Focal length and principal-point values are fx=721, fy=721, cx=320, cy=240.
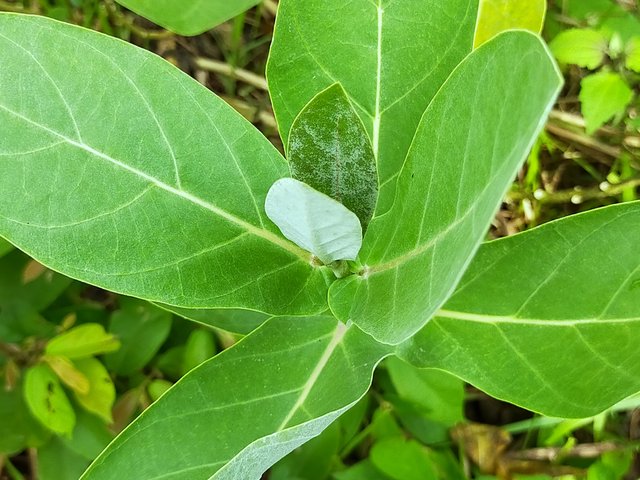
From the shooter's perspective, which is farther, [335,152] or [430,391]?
[430,391]

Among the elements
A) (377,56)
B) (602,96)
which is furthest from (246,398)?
(602,96)

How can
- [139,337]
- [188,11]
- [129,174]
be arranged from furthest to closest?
[139,337], [188,11], [129,174]

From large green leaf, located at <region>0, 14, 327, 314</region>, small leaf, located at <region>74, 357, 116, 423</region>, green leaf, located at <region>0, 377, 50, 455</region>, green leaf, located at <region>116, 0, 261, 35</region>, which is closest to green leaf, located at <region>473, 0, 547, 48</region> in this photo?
green leaf, located at <region>116, 0, 261, 35</region>

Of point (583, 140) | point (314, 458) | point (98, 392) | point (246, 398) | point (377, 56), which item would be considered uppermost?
point (377, 56)

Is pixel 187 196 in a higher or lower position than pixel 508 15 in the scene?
lower

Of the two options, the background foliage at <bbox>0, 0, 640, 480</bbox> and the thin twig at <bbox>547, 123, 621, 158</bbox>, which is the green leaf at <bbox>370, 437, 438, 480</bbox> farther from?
the thin twig at <bbox>547, 123, 621, 158</bbox>

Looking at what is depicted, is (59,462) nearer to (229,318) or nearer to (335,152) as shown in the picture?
(229,318)

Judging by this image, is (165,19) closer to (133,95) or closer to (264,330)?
(133,95)

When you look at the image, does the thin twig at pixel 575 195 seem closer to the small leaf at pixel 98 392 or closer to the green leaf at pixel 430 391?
the green leaf at pixel 430 391

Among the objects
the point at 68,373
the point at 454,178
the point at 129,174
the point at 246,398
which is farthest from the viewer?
the point at 68,373
